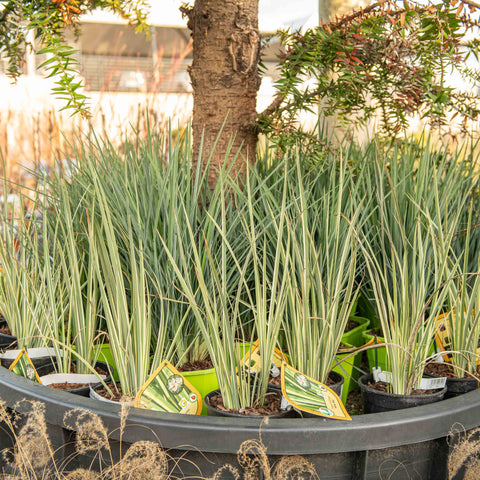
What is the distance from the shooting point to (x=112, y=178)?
3.94 ft

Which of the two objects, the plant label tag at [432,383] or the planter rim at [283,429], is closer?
the planter rim at [283,429]

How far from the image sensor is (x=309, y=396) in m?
0.81

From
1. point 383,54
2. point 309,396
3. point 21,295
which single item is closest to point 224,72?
point 383,54

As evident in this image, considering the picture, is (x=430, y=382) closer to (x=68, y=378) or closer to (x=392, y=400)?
(x=392, y=400)

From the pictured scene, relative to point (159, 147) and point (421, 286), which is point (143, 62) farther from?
point (421, 286)

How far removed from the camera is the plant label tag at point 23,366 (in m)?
0.96

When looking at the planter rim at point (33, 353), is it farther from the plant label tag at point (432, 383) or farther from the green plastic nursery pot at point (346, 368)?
the plant label tag at point (432, 383)

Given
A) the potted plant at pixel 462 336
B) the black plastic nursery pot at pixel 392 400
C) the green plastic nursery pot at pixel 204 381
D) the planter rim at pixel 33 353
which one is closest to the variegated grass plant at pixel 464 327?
the potted plant at pixel 462 336

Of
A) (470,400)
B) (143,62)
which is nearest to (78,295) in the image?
(470,400)

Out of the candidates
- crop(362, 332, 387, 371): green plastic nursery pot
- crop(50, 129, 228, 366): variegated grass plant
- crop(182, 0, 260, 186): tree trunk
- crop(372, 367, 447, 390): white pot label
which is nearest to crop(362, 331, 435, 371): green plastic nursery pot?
crop(362, 332, 387, 371): green plastic nursery pot

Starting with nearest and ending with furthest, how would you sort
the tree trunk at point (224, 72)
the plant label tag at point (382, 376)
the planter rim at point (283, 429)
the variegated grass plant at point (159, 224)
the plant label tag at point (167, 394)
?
the planter rim at point (283, 429) < the plant label tag at point (167, 394) < the plant label tag at point (382, 376) < the variegated grass plant at point (159, 224) < the tree trunk at point (224, 72)

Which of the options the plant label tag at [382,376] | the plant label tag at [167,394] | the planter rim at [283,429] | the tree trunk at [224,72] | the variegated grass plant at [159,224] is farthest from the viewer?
the tree trunk at [224,72]

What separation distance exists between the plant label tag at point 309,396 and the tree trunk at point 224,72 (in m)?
0.59

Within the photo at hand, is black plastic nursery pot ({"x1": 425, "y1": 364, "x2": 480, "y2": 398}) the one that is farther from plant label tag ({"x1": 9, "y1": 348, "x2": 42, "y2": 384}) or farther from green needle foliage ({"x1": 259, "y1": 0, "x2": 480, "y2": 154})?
plant label tag ({"x1": 9, "y1": 348, "x2": 42, "y2": 384})
